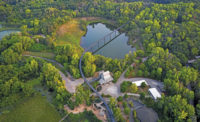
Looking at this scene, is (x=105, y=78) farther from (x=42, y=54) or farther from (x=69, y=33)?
(x=69, y=33)

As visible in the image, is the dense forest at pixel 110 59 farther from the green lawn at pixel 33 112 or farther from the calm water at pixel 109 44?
Result: the calm water at pixel 109 44

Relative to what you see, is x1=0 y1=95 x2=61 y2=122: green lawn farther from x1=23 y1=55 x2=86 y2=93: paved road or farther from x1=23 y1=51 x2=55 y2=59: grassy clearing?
x1=23 y1=51 x2=55 y2=59: grassy clearing

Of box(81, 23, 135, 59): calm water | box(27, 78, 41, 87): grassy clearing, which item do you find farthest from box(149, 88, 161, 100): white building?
box(27, 78, 41, 87): grassy clearing

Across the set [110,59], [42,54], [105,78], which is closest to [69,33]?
[42,54]

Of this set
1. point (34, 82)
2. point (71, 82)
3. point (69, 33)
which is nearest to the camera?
point (71, 82)

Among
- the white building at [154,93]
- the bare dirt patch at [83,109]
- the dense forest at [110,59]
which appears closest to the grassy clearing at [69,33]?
the dense forest at [110,59]

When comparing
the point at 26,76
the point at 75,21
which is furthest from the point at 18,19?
the point at 26,76

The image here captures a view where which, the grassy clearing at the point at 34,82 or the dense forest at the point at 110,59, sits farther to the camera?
the grassy clearing at the point at 34,82

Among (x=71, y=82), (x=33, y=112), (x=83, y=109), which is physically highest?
(x=71, y=82)

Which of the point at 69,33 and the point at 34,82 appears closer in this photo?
the point at 34,82
